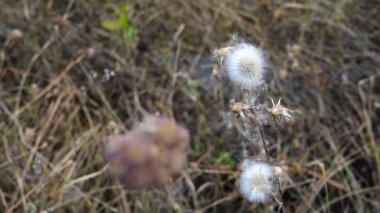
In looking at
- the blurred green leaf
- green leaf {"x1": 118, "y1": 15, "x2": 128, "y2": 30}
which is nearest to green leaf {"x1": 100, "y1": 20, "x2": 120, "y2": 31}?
green leaf {"x1": 118, "y1": 15, "x2": 128, "y2": 30}

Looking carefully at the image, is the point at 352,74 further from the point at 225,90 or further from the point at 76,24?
the point at 76,24

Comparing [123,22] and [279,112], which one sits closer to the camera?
[279,112]

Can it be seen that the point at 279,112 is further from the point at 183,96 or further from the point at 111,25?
the point at 111,25

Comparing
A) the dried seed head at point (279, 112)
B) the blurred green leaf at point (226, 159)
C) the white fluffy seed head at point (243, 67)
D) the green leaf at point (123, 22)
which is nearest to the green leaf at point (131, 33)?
the green leaf at point (123, 22)

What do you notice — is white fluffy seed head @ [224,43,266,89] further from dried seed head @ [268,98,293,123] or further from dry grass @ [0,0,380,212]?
dry grass @ [0,0,380,212]

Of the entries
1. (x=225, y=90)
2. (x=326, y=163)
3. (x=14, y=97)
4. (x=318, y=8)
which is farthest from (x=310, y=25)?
(x=14, y=97)

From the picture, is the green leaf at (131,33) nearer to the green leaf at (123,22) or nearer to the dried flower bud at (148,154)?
the green leaf at (123,22)

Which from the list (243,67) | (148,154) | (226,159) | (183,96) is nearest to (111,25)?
(183,96)
